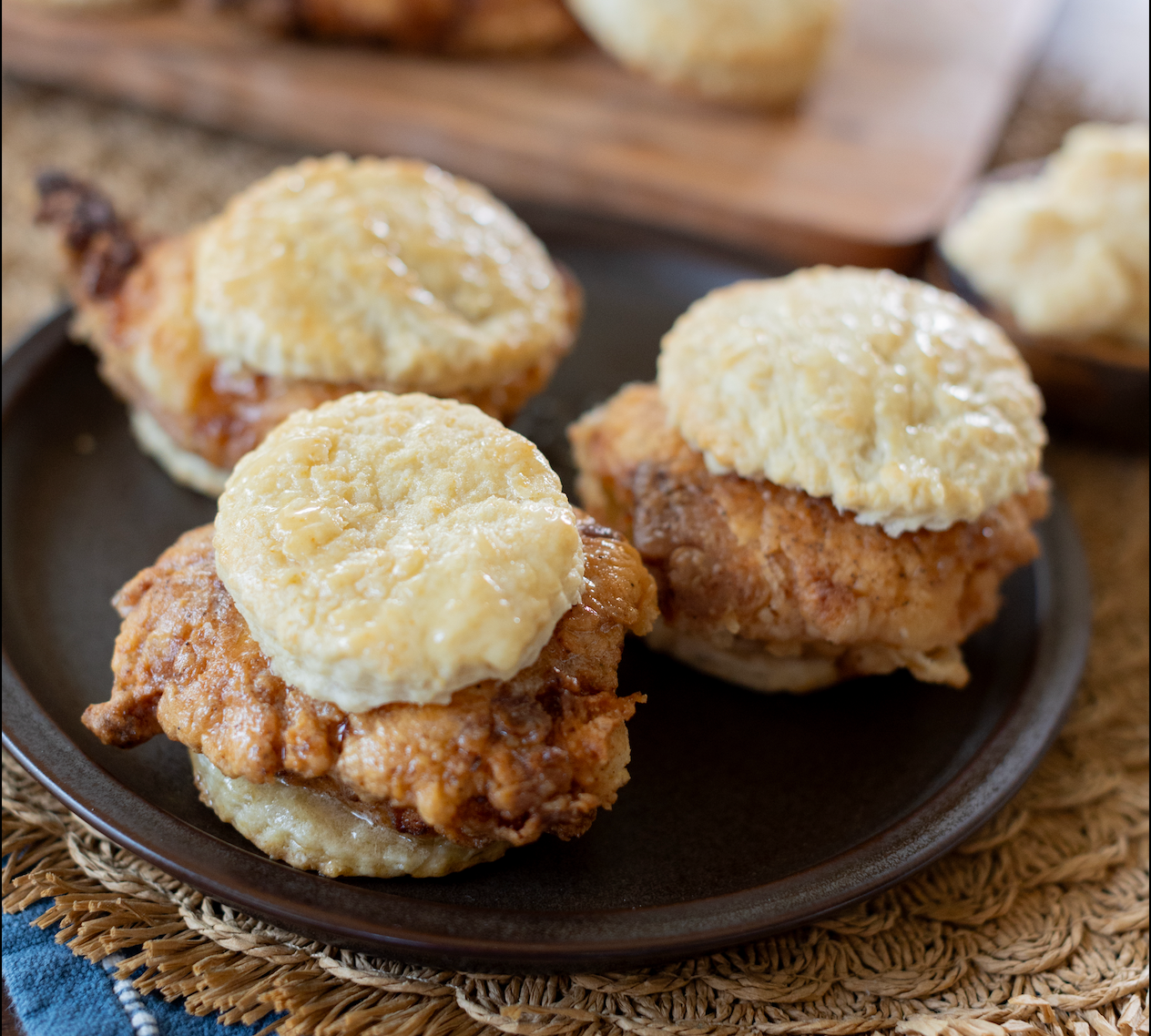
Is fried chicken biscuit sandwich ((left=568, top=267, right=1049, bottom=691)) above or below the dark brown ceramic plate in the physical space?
above

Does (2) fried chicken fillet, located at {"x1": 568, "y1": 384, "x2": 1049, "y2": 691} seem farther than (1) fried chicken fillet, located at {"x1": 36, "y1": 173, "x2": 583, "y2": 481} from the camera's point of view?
No

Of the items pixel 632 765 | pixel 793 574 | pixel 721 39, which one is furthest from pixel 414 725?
pixel 721 39

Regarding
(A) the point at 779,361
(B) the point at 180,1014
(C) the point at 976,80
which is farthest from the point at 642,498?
(C) the point at 976,80

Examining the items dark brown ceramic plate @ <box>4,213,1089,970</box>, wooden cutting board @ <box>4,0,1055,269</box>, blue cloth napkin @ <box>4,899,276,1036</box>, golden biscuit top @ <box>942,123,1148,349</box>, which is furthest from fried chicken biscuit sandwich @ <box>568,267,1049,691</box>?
wooden cutting board @ <box>4,0,1055,269</box>

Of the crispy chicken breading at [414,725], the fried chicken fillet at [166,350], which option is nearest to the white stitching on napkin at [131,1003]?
the crispy chicken breading at [414,725]

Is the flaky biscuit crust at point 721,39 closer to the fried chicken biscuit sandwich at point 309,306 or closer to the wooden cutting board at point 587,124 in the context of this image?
the wooden cutting board at point 587,124

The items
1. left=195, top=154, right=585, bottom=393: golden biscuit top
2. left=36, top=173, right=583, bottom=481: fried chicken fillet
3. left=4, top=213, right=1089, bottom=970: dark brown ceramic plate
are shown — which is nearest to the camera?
left=4, top=213, right=1089, bottom=970: dark brown ceramic plate

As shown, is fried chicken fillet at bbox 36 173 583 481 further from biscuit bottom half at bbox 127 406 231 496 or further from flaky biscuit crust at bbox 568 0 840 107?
flaky biscuit crust at bbox 568 0 840 107
